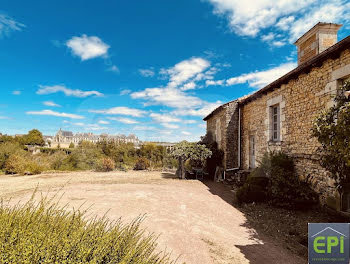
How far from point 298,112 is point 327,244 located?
475cm

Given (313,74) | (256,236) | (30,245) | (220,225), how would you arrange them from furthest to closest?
(313,74)
(220,225)
(256,236)
(30,245)

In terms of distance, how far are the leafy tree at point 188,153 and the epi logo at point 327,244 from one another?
25.4ft

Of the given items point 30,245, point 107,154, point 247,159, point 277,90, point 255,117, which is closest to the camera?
point 30,245

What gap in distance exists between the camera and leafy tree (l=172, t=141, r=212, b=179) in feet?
34.5

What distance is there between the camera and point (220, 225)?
4715 mm

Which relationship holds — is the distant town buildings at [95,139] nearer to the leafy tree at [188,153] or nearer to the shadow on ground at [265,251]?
the leafy tree at [188,153]

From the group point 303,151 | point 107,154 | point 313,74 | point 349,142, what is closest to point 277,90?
point 313,74

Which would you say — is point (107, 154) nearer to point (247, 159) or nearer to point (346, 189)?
point (247, 159)

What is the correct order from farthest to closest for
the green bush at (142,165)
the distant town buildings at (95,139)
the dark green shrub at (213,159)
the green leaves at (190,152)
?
the distant town buildings at (95,139)
the green bush at (142,165)
the dark green shrub at (213,159)
the green leaves at (190,152)

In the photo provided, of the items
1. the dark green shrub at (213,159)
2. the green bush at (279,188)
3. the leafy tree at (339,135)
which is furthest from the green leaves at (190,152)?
the leafy tree at (339,135)

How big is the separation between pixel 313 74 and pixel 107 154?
1567 cm

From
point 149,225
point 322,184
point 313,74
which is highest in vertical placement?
point 313,74

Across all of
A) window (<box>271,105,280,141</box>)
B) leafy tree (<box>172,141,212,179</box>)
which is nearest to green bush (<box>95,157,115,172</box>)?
leafy tree (<box>172,141,212,179</box>)

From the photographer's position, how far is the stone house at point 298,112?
5.21 meters
